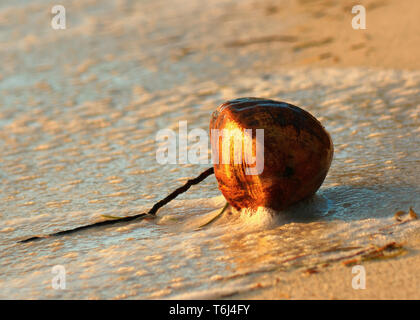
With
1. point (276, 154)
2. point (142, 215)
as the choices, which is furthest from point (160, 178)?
point (276, 154)

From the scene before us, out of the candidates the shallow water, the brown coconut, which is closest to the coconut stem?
the shallow water

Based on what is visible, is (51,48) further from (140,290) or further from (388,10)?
(140,290)

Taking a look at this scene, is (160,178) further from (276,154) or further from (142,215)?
(276,154)

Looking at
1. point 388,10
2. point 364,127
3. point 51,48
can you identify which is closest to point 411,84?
point 364,127

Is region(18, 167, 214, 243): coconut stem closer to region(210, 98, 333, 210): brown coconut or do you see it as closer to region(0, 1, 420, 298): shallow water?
region(0, 1, 420, 298): shallow water

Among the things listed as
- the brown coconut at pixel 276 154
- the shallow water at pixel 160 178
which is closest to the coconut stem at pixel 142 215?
the shallow water at pixel 160 178

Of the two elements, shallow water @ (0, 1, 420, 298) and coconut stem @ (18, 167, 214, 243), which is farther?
coconut stem @ (18, 167, 214, 243)
